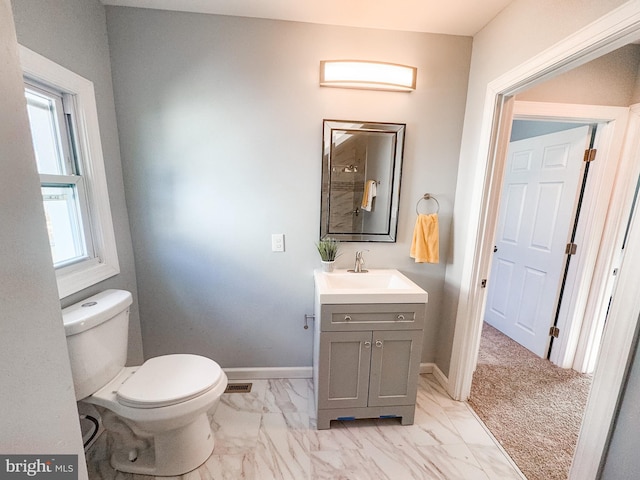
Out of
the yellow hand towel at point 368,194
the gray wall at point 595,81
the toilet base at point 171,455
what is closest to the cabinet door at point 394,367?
the yellow hand towel at point 368,194

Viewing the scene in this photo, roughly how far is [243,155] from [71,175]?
35.2 inches

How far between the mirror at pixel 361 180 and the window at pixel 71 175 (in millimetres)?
1287

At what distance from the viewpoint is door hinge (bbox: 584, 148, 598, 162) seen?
75.9 inches

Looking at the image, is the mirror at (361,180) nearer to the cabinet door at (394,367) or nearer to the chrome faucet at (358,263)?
the chrome faucet at (358,263)

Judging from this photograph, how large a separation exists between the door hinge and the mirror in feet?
4.67

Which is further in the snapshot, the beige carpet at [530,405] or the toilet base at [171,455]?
the beige carpet at [530,405]

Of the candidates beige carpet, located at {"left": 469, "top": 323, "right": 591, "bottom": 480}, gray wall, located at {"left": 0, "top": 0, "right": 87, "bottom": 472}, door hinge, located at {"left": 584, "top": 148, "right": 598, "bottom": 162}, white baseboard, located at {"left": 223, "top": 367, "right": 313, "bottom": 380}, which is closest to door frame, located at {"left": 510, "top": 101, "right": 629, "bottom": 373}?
door hinge, located at {"left": 584, "top": 148, "right": 598, "bottom": 162}

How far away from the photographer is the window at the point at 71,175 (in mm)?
1278

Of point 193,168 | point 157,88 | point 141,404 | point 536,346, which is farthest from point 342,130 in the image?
point 536,346

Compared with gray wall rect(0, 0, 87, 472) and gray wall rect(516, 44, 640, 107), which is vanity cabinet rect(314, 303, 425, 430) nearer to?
gray wall rect(0, 0, 87, 472)

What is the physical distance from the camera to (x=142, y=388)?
1252 mm

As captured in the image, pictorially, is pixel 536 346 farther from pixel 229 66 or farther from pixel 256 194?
pixel 229 66

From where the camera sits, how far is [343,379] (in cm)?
155

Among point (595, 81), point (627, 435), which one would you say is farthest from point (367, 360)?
point (595, 81)
